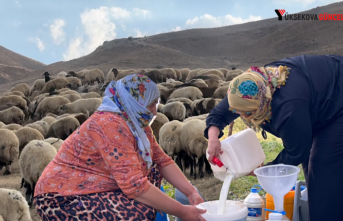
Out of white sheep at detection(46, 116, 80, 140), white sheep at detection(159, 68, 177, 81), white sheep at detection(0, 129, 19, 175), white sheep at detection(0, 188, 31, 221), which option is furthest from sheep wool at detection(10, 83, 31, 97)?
white sheep at detection(0, 188, 31, 221)

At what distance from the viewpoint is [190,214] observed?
2.44 meters

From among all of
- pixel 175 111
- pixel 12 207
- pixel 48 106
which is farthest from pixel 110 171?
pixel 48 106

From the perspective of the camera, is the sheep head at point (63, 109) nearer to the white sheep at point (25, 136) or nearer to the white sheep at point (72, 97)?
the white sheep at point (72, 97)

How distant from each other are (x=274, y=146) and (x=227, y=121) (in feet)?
15.7

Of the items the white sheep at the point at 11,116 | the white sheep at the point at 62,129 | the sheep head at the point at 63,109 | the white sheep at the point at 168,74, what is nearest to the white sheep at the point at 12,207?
the white sheep at the point at 62,129

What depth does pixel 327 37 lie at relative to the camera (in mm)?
40281

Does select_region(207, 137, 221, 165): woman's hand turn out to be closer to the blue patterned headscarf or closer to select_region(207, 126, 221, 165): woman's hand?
select_region(207, 126, 221, 165): woman's hand

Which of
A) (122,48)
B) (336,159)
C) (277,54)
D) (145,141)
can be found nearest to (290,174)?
(336,159)

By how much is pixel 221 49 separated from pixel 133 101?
51.0 metres

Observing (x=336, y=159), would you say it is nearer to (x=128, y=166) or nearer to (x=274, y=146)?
(x=128, y=166)

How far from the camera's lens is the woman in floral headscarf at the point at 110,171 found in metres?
2.35

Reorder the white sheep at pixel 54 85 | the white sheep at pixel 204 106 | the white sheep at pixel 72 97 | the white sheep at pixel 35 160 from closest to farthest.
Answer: the white sheep at pixel 35 160, the white sheep at pixel 204 106, the white sheep at pixel 72 97, the white sheep at pixel 54 85

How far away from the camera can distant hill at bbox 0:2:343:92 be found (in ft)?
127

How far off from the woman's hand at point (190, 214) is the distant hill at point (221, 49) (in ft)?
99.9
